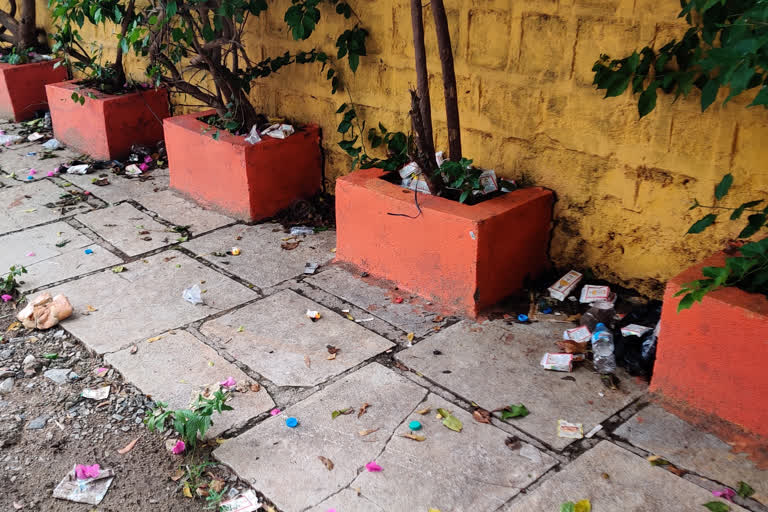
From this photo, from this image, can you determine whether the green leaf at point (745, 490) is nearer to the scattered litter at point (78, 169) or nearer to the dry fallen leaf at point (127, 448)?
the dry fallen leaf at point (127, 448)

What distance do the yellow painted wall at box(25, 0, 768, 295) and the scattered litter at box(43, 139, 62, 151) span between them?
349cm

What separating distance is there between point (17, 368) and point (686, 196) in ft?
10.4

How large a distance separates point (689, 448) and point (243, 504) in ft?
5.40

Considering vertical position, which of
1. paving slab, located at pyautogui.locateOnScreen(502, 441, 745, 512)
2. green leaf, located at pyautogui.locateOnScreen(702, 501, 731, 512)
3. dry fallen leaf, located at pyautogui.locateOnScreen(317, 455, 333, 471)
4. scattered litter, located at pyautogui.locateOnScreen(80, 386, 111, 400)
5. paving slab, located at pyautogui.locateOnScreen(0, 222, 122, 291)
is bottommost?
scattered litter, located at pyautogui.locateOnScreen(80, 386, 111, 400)

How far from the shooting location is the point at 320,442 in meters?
2.86

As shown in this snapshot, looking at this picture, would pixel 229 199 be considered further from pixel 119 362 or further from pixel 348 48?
pixel 119 362

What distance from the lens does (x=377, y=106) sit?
4.69 m

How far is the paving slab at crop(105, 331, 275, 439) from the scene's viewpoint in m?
3.06

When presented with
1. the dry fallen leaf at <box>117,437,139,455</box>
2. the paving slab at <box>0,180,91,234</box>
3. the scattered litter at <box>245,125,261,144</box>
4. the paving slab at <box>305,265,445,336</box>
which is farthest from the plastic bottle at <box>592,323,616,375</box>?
the paving slab at <box>0,180,91,234</box>

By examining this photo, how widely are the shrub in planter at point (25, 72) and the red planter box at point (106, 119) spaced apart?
939mm

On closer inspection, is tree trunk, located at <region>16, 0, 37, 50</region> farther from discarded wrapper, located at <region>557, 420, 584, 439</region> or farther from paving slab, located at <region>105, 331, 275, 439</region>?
discarded wrapper, located at <region>557, 420, 584, 439</region>

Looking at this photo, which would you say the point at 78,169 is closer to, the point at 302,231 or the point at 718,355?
the point at 302,231

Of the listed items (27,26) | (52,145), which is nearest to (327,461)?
(52,145)

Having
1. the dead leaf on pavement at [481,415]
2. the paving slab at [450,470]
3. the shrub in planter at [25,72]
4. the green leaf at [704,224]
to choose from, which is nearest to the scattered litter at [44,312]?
the paving slab at [450,470]
